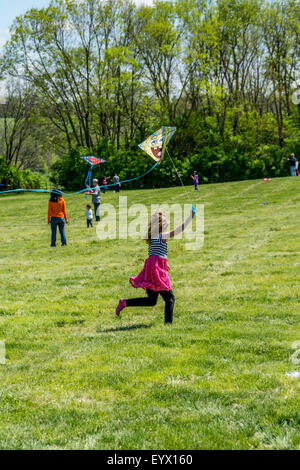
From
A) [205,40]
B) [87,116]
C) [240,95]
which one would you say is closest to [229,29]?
[205,40]

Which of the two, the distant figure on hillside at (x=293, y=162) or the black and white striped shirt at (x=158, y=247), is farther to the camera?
the distant figure on hillside at (x=293, y=162)

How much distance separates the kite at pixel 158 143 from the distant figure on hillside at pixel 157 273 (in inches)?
169

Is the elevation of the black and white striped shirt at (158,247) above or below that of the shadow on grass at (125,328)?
above

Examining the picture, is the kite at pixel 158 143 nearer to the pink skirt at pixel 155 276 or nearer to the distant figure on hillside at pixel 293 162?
the pink skirt at pixel 155 276

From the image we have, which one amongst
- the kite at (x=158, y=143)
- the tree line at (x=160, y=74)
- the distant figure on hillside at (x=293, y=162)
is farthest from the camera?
the tree line at (x=160, y=74)

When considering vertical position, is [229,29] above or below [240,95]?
above

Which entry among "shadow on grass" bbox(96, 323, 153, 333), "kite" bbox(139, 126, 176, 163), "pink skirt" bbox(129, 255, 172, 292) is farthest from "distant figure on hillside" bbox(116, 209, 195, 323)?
"kite" bbox(139, 126, 176, 163)

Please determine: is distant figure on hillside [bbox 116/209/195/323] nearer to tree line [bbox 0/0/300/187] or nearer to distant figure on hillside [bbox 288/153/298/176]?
distant figure on hillside [bbox 288/153/298/176]

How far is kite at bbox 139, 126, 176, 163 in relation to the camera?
1143 cm

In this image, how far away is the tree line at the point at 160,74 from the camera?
4675 cm

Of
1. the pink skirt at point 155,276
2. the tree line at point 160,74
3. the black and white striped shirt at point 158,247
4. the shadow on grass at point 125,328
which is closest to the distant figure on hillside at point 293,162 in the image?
the tree line at point 160,74

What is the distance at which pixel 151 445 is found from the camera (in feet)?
12.6

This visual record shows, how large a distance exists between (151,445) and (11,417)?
1.41 m

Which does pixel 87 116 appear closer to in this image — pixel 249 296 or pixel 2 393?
pixel 249 296
